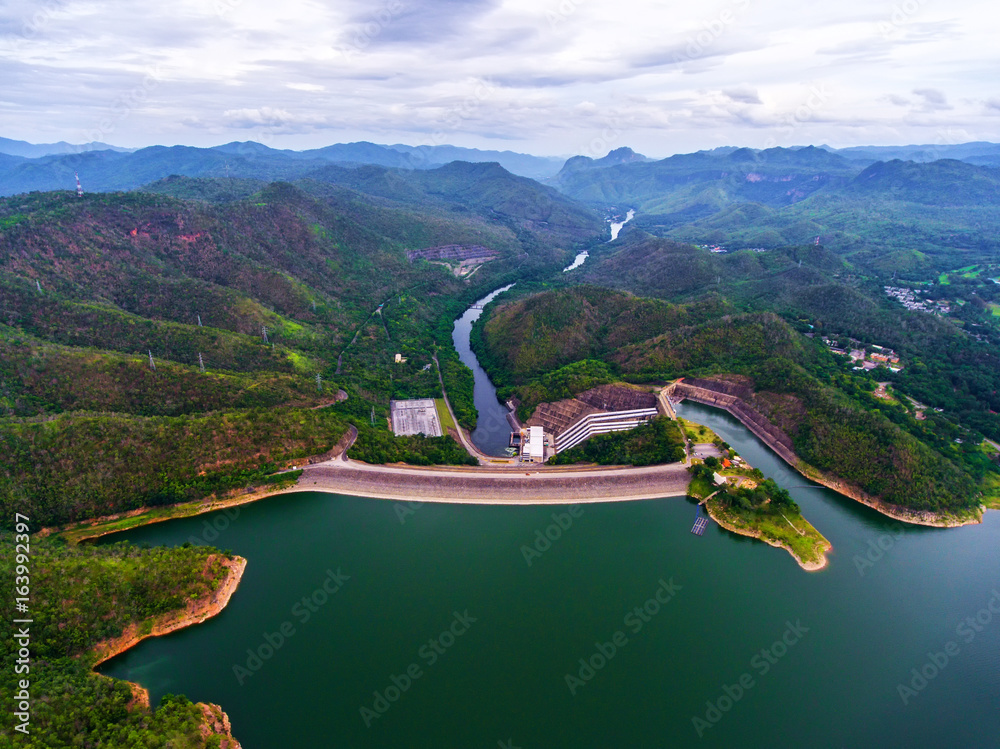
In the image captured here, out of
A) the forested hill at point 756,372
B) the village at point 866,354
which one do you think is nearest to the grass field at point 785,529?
the forested hill at point 756,372

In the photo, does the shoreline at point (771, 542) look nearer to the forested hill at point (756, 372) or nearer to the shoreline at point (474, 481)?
the shoreline at point (474, 481)

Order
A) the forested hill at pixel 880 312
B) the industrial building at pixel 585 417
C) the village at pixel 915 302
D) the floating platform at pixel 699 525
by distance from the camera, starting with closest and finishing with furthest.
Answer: the floating platform at pixel 699 525 → the industrial building at pixel 585 417 → the forested hill at pixel 880 312 → the village at pixel 915 302

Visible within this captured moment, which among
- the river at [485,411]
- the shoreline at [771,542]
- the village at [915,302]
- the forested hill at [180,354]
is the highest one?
the forested hill at [180,354]

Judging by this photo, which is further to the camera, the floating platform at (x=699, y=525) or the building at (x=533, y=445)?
the building at (x=533, y=445)

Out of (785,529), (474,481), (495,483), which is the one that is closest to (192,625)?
(474,481)

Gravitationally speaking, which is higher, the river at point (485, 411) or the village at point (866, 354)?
the river at point (485, 411)

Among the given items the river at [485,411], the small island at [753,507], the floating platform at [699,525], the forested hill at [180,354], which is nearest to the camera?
the small island at [753,507]

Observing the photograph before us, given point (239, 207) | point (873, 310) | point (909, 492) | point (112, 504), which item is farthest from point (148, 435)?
point (873, 310)

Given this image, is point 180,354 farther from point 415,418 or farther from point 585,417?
point 585,417
